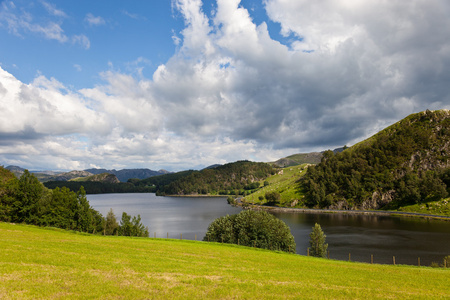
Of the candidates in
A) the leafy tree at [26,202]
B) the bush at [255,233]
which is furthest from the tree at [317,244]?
the leafy tree at [26,202]

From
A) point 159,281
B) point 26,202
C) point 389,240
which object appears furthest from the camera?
point 389,240

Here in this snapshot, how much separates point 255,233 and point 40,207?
64.2 m

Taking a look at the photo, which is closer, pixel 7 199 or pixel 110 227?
pixel 7 199

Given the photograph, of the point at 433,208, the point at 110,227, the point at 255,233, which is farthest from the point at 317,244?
the point at 433,208

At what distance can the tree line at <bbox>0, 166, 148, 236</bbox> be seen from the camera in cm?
7312

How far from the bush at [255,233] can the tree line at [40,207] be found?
32.6 meters

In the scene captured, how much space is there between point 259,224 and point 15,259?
183ft

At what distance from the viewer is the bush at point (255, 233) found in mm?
67625

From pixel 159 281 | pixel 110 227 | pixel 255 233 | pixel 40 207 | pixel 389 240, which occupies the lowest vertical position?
pixel 389 240

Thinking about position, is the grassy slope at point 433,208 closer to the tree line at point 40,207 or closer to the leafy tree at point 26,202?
the tree line at point 40,207

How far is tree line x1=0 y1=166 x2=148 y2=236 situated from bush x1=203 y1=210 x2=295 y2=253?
32617 millimetres

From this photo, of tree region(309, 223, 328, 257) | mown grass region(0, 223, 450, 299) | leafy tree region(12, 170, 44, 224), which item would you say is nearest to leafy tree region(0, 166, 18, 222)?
leafy tree region(12, 170, 44, 224)

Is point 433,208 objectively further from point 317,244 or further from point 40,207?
point 40,207

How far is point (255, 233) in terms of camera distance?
68.2 m
